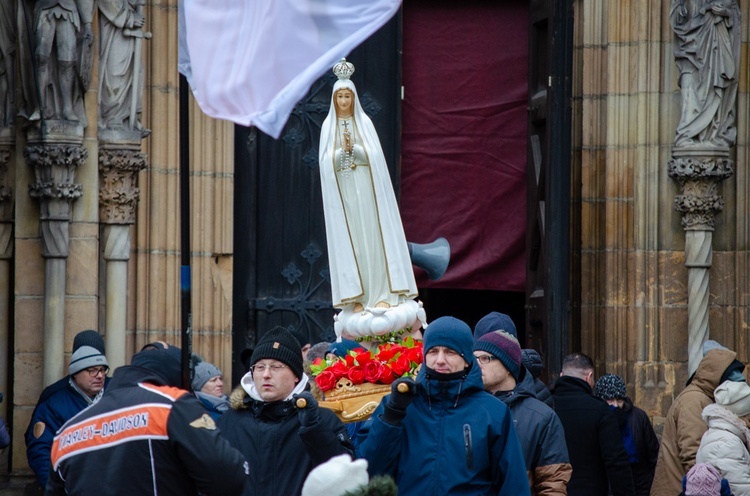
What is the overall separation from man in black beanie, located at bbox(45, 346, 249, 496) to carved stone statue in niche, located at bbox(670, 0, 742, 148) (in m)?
8.50

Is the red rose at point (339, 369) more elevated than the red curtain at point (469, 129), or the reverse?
the red curtain at point (469, 129)

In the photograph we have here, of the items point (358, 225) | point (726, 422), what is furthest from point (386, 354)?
point (726, 422)

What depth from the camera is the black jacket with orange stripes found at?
6.25 meters

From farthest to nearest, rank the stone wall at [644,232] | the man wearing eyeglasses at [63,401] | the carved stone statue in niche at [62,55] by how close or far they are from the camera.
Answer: the stone wall at [644,232], the carved stone statue in niche at [62,55], the man wearing eyeglasses at [63,401]

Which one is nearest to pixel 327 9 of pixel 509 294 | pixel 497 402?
pixel 497 402

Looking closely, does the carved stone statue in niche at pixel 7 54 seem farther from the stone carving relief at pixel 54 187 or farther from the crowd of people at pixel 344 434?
the crowd of people at pixel 344 434

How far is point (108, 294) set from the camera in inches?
514

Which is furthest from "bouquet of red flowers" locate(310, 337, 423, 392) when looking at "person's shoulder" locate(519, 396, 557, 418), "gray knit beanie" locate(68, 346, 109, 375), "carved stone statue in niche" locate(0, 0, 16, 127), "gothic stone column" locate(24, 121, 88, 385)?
"carved stone statue in niche" locate(0, 0, 16, 127)

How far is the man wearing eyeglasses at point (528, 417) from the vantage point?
25.4 feet

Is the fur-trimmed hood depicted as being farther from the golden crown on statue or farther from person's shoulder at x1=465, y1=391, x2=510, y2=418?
the golden crown on statue

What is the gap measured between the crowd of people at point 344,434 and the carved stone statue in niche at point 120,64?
13.6 feet

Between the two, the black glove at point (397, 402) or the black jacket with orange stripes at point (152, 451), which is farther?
the black glove at point (397, 402)

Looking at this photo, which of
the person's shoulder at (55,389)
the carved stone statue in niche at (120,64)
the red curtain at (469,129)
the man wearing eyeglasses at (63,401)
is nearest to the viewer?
the man wearing eyeglasses at (63,401)

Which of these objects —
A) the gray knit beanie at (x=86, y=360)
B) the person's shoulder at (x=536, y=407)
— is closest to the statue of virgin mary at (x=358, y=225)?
the gray knit beanie at (x=86, y=360)
